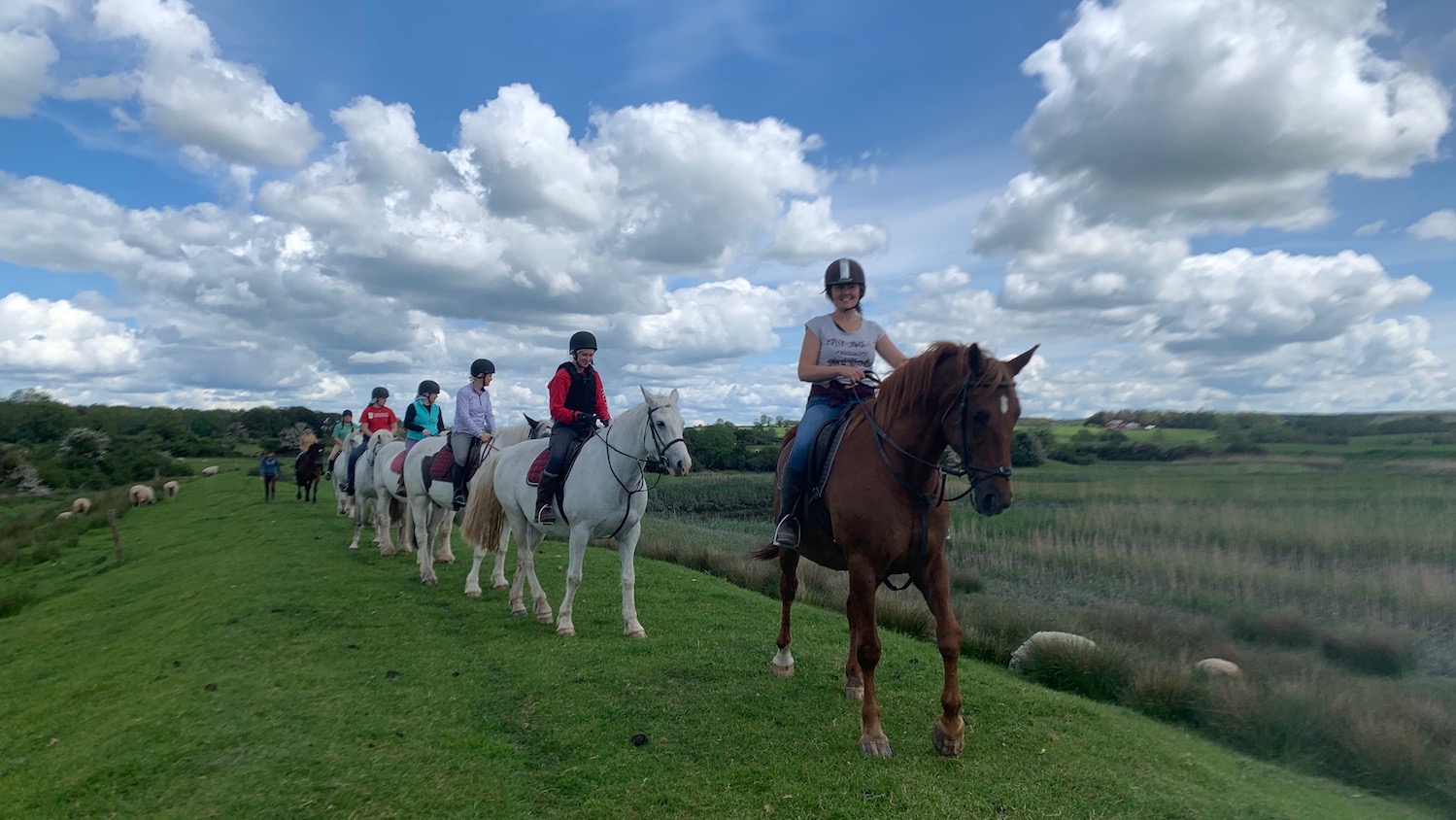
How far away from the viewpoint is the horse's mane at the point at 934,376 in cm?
393

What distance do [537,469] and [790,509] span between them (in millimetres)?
3417

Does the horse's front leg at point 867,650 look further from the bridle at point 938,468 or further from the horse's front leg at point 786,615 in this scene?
the horse's front leg at point 786,615

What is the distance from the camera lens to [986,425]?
390 centimetres

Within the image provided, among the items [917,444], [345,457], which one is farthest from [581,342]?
[345,457]

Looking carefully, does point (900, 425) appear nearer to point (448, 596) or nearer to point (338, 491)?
point (448, 596)

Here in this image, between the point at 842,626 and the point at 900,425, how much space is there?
4640 mm

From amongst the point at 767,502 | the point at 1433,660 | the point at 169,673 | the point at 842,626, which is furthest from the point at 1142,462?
the point at 169,673

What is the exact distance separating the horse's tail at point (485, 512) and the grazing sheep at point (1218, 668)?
804 centimetres

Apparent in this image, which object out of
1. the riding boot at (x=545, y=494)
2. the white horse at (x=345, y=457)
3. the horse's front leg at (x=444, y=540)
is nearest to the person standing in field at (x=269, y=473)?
the white horse at (x=345, y=457)

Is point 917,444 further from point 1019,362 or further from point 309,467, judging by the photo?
point 309,467


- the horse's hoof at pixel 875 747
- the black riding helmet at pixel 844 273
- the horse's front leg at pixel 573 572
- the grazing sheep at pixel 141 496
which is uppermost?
the black riding helmet at pixel 844 273

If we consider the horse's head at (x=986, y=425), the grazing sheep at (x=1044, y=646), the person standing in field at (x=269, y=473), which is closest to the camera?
the horse's head at (x=986, y=425)

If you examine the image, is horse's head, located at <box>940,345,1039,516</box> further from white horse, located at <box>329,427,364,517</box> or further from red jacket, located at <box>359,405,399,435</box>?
white horse, located at <box>329,427,364,517</box>

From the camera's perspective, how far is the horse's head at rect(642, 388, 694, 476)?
21.1 feet
